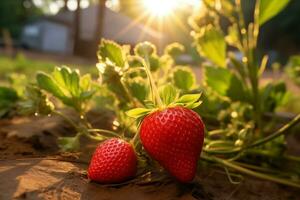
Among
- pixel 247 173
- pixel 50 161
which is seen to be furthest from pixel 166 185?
pixel 247 173

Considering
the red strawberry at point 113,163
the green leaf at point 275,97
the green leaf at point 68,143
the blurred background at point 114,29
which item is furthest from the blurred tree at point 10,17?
the red strawberry at point 113,163

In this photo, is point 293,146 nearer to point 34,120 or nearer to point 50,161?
point 34,120

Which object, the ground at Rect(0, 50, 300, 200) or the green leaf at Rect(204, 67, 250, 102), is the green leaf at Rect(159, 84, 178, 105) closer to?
the ground at Rect(0, 50, 300, 200)

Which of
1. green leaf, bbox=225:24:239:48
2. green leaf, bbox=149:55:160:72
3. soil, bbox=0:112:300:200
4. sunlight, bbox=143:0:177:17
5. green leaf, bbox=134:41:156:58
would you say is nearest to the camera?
soil, bbox=0:112:300:200

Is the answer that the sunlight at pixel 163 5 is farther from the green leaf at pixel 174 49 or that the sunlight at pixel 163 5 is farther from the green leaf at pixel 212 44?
the green leaf at pixel 212 44

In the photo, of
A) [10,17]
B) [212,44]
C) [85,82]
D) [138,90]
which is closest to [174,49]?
[212,44]

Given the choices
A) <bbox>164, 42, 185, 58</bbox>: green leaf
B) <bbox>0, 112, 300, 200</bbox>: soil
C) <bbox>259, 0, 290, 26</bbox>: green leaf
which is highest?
<bbox>259, 0, 290, 26</bbox>: green leaf

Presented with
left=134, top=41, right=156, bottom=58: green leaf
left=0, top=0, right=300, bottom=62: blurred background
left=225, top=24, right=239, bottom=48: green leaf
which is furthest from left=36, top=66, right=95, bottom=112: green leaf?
left=0, top=0, right=300, bottom=62: blurred background
